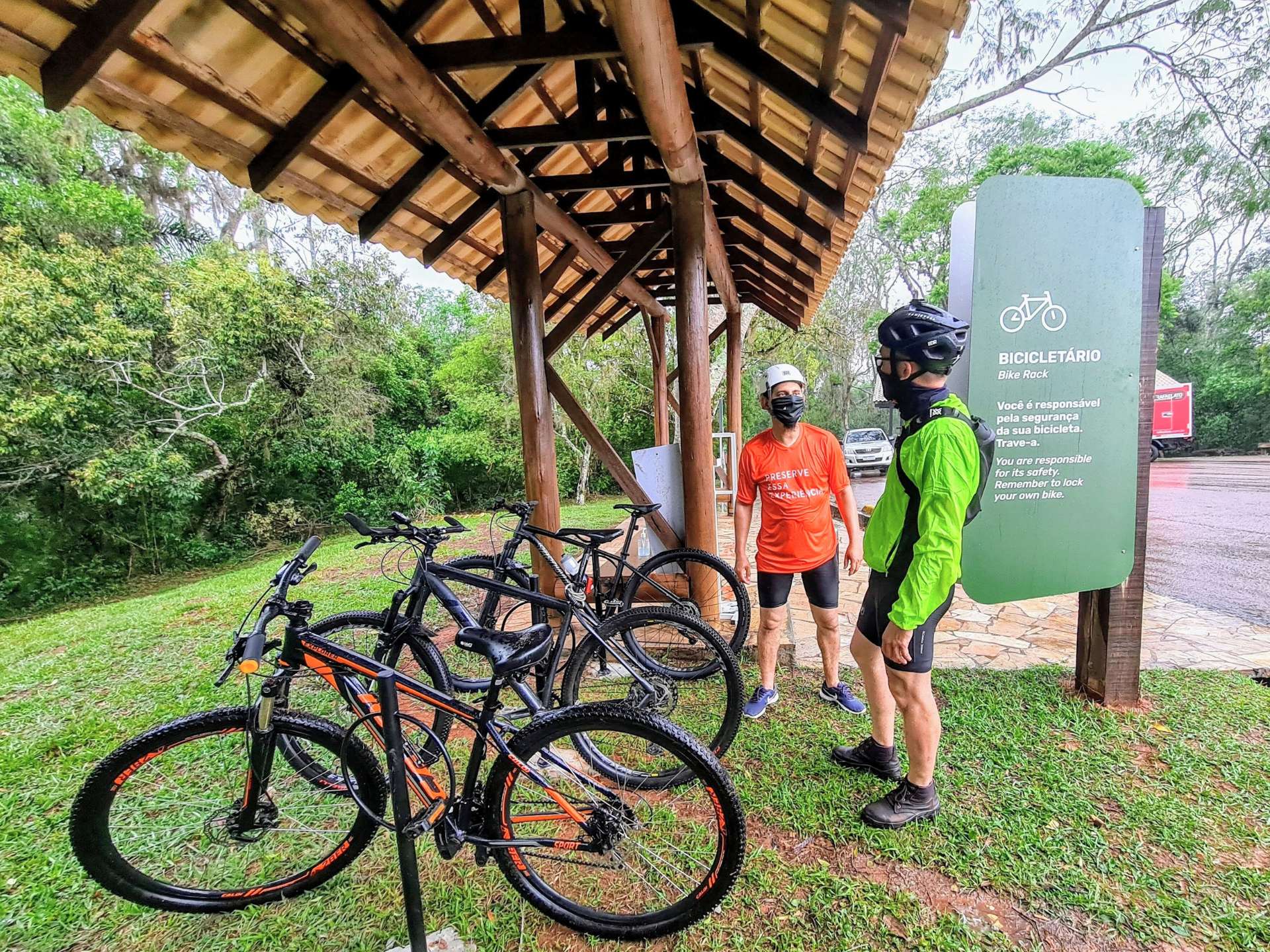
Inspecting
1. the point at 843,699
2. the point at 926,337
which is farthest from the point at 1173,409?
the point at 926,337

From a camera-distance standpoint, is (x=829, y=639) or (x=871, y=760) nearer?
(x=871, y=760)

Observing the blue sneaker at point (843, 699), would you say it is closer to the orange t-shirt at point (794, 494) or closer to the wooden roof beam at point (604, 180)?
the orange t-shirt at point (794, 494)

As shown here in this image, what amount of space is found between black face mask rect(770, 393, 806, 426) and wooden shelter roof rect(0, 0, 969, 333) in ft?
3.79

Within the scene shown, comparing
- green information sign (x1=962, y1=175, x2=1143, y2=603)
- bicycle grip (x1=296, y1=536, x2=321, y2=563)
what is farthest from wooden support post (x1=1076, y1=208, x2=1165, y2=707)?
bicycle grip (x1=296, y1=536, x2=321, y2=563)

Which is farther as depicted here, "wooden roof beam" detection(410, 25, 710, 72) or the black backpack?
"wooden roof beam" detection(410, 25, 710, 72)

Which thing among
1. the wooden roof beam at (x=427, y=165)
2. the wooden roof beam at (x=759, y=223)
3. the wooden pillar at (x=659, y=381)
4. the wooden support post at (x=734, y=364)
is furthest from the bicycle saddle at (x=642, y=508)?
the wooden support post at (x=734, y=364)

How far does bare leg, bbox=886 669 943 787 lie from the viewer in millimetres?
1939

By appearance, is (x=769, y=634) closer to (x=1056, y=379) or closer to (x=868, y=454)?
(x=1056, y=379)

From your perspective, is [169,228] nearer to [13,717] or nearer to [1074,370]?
[13,717]

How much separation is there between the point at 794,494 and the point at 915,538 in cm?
74

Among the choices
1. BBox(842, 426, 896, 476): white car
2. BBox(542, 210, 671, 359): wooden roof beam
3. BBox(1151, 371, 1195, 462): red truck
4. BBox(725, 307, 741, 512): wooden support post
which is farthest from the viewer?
BBox(842, 426, 896, 476): white car

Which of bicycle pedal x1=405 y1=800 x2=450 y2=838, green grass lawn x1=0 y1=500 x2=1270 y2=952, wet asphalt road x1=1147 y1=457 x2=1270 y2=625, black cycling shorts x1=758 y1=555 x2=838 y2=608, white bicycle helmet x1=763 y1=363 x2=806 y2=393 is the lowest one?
green grass lawn x1=0 y1=500 x2=1270 y2=952

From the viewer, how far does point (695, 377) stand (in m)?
3.36

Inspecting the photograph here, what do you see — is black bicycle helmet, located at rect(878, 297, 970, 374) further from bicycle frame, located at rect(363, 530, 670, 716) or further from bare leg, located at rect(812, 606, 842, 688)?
bicycle frame, located at rect(363, 530, 670, 716)
